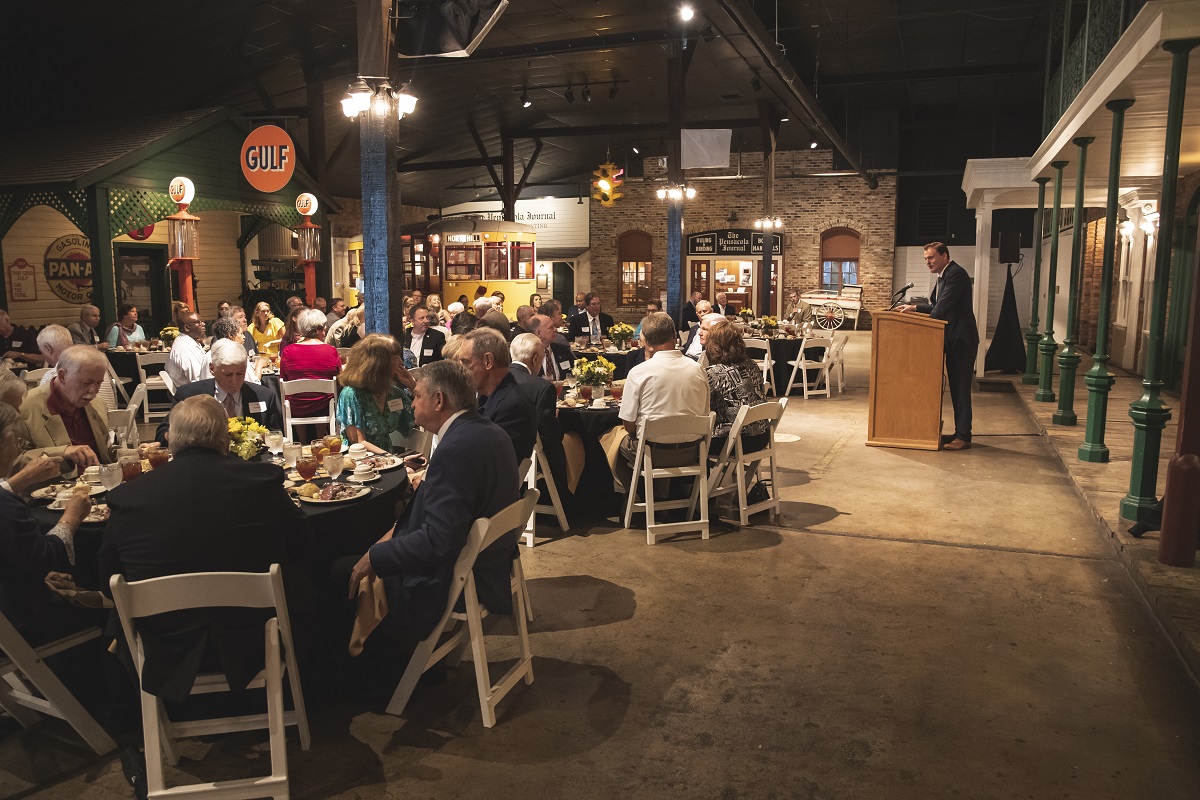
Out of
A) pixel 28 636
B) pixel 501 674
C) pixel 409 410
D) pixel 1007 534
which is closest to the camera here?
pixel 28 636

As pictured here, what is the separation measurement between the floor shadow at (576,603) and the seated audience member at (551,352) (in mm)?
2049

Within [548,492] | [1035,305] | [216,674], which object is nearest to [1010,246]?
[1035,305]

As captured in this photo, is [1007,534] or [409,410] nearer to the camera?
[409,410]

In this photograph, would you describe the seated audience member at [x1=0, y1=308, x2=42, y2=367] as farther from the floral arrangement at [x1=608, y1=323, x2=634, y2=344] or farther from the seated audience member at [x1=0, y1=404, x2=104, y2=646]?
the seated audience member at [x1=0, y1=404, x2=104, y2=646]

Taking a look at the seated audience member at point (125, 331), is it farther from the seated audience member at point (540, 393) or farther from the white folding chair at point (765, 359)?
the white folding chair at point (765, 359)

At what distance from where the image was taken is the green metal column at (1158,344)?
461 cm

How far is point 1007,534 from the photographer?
5.27 metres

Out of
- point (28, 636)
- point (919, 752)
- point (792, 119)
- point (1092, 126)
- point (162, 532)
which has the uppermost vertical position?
point (792, 119)

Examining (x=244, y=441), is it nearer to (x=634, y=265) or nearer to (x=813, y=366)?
(x=813, y=366)

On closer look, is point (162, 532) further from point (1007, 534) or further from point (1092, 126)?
point (1092, 126)

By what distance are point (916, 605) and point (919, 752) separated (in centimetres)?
135

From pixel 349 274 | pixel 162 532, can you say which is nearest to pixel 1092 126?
pixel 162 532

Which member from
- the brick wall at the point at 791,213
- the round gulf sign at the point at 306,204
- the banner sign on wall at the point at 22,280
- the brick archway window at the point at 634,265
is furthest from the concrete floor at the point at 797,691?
the brick archway window at the point at 634,265

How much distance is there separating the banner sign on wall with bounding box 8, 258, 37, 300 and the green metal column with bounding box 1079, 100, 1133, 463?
12938 millimetres
